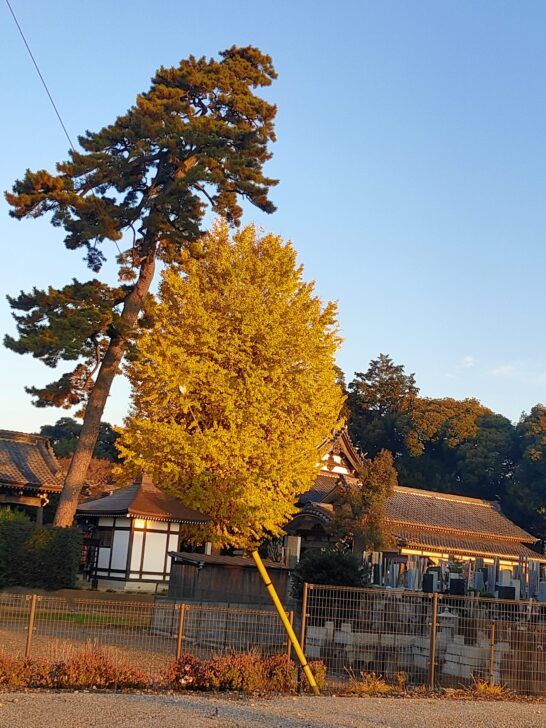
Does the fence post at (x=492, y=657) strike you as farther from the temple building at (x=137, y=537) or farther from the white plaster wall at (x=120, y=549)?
the white plaster wall at (x=120, y=549)

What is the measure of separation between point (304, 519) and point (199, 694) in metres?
23.1

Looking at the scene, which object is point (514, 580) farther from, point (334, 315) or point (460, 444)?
point (460, 444)

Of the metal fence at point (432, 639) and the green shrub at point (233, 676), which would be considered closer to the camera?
the green shrub at point (233, 676)

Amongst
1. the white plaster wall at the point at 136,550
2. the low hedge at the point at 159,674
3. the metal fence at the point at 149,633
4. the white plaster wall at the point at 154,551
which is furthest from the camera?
the white plaster wall at the point at 154,551

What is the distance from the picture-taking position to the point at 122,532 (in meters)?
34.8

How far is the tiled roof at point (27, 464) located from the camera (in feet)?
101

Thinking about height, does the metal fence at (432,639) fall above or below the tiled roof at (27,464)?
below

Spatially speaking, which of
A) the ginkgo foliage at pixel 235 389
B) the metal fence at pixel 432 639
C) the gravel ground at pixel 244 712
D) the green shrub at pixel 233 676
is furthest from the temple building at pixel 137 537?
the gravel ground at pixel 244 712

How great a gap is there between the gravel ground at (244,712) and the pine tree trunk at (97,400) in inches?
745

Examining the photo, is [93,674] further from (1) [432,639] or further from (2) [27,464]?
(2) [27,464]

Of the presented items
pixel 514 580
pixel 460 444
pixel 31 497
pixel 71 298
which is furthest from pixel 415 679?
pixel 460 444

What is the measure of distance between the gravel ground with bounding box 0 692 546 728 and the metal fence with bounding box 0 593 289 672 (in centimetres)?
191

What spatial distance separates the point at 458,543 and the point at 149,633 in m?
20.9

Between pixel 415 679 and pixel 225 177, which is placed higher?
pixel 225 177
